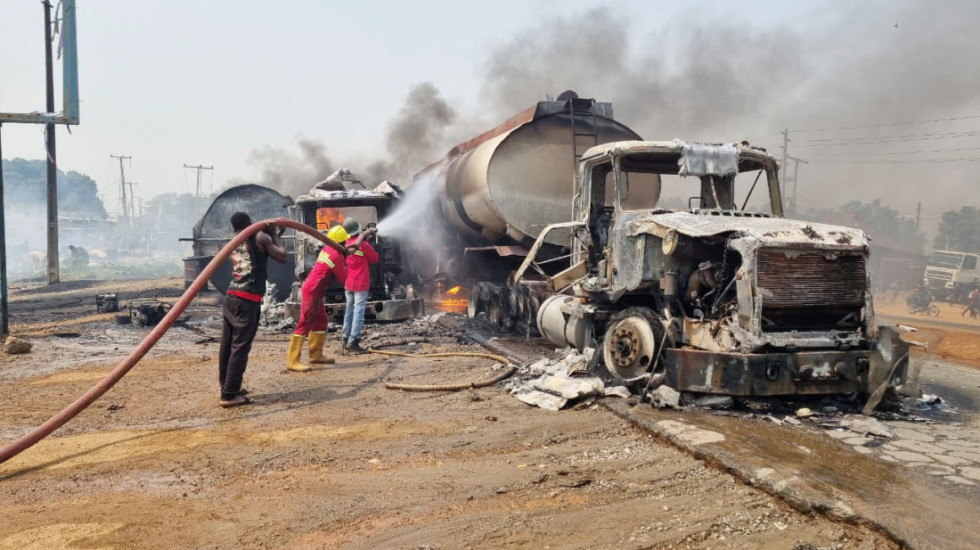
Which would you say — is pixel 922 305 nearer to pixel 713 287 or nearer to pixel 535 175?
pixel 535 175

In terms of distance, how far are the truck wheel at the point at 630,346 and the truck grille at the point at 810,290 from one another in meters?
1.01

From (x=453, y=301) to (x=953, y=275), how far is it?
24050mm

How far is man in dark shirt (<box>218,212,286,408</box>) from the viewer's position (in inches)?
215

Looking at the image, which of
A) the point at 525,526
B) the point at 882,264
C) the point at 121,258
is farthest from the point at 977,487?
the point at 121,258

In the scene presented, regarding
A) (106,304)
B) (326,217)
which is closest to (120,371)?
(326,217)

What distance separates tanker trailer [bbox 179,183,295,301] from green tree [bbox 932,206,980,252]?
3891 cm

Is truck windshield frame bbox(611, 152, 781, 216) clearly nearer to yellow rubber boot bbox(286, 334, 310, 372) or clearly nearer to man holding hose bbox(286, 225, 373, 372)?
man holding hose bbox(286, 225, 373, 372)

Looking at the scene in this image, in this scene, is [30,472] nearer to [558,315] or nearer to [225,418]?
[225,418]

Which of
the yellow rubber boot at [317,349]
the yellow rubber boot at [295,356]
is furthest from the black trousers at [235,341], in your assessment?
the yellow rubber boot at [317,349]

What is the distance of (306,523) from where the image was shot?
3.04 m

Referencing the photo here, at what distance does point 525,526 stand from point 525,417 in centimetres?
206

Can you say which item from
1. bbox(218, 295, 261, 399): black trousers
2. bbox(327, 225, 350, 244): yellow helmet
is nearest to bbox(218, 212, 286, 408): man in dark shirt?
bbox(218, 295, 261, 399): black trousers

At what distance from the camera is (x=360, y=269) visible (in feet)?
26.7

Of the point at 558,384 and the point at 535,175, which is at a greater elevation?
the point at 535,175
